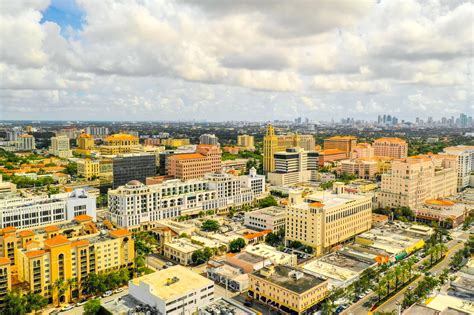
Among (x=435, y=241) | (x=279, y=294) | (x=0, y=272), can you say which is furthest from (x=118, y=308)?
(x=435, y=241)

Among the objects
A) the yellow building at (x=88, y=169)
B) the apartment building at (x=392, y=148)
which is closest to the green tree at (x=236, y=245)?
the yellow building at (x=88, y=169)

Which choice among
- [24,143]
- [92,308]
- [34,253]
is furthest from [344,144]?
[24,143]

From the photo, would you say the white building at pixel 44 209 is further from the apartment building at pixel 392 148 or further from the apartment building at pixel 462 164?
the apartment building at pixel 392 148

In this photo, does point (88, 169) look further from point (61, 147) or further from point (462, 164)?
point (462, 164)

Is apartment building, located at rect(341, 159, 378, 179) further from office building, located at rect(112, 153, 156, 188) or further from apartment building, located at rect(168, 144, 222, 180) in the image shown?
office building, located at rect(112, 153, 156, 188)

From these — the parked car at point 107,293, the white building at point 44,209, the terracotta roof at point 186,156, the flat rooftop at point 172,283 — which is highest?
the terracotta roof at point 186,156
